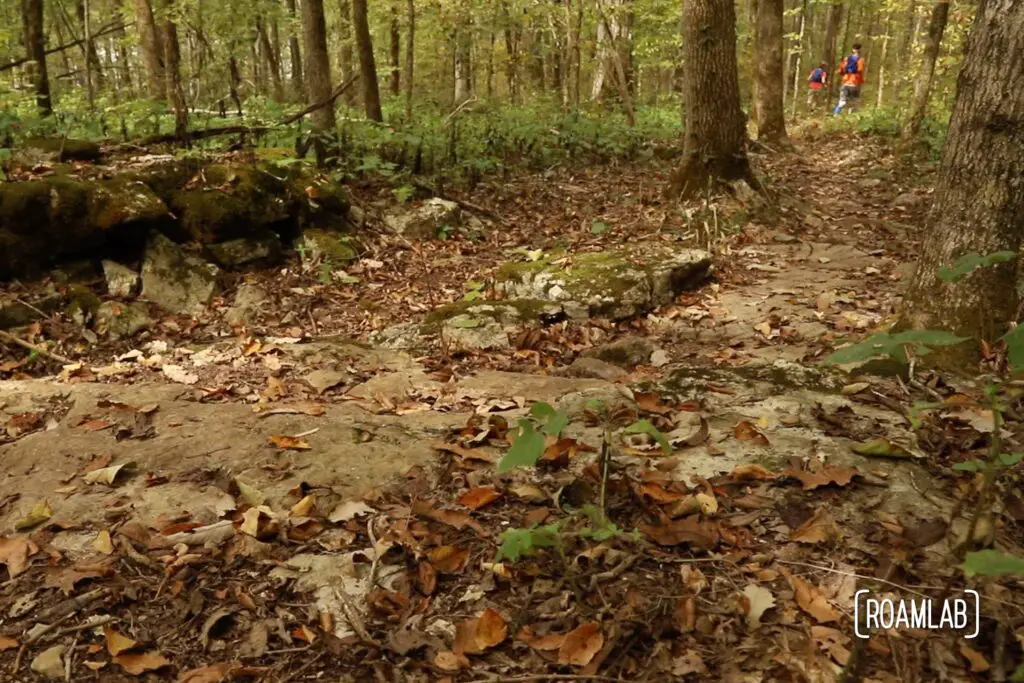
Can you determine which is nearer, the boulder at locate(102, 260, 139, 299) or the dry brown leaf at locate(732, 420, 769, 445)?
the dry brown leaf at locate(732, 420, 769, 445)

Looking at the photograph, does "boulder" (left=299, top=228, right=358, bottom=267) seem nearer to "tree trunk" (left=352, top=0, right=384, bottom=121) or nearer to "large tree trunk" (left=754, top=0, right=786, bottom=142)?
"tree trunk" (left=352, top=0, right=384, bottom=121)

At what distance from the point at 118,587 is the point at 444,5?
11.6m

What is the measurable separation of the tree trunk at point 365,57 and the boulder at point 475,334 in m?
6.09

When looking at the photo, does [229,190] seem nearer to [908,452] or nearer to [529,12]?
[908,452]

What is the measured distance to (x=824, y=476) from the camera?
8.95 feet

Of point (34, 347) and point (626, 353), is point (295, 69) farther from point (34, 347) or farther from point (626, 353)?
point (626, 353)

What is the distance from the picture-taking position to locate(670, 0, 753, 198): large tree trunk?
7.77 m

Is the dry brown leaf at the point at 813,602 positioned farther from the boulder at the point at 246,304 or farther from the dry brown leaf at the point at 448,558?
the boulder at the point at 246,304

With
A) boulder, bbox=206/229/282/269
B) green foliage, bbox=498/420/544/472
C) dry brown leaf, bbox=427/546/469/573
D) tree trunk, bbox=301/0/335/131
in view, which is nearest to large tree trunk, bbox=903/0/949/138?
tree trunk, bbox=301/0/335/131

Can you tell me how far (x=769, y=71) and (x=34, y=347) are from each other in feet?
41.0

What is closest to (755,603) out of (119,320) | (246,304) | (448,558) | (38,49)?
(448,558)

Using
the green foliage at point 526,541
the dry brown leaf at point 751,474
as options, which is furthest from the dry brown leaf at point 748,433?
the green foliage at point 526,541

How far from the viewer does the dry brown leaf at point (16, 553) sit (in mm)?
2520

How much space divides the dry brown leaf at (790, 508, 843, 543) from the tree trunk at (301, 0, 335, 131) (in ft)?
26.6
